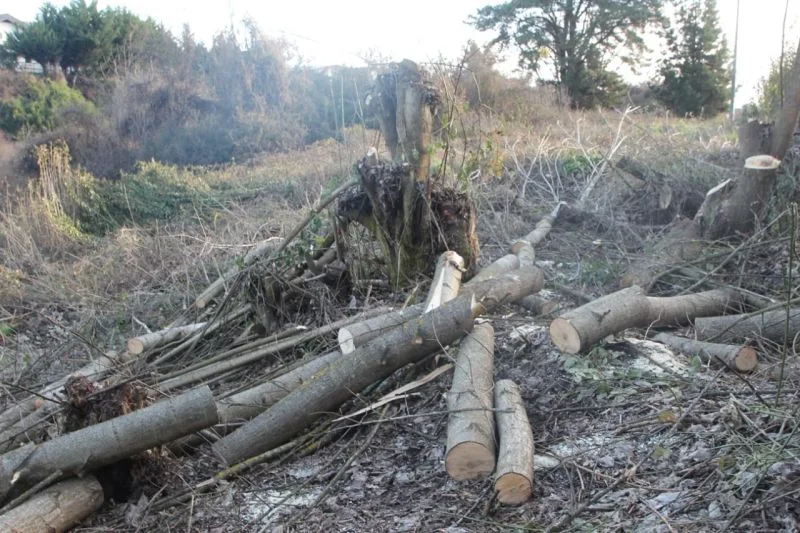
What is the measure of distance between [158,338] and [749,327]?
15.6 ft

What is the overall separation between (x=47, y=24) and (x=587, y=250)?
28233 millimetres

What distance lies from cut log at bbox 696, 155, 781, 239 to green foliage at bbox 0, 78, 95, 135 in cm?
2139

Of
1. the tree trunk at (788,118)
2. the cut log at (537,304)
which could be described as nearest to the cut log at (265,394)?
the cut log at (537,304)

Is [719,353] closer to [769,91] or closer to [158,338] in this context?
[158,338]

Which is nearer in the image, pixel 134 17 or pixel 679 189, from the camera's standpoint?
pixel 679 189

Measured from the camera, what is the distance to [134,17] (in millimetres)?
30125

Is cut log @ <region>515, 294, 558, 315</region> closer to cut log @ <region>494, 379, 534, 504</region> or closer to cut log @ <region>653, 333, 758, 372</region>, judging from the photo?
cut log @ <region>653, 333, 758, 372</region>

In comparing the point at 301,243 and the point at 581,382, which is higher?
the point at 301,243

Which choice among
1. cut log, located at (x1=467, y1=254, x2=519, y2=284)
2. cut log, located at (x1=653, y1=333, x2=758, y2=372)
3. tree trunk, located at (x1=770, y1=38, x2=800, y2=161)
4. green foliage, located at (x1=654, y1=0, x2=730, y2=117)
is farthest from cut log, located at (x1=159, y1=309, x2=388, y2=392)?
green foliage, located at (x1=654, y1=0, x2=730, y2=117)

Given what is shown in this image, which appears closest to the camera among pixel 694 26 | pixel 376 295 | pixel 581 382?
pixel 581 382

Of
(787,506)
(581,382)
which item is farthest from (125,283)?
(787,506)

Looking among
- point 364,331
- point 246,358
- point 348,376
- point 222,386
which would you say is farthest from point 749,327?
point 222,386

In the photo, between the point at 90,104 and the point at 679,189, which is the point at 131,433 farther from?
the point at 90,104

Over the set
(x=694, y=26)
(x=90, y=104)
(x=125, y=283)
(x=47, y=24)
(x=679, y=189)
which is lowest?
(x=125, y=283)
